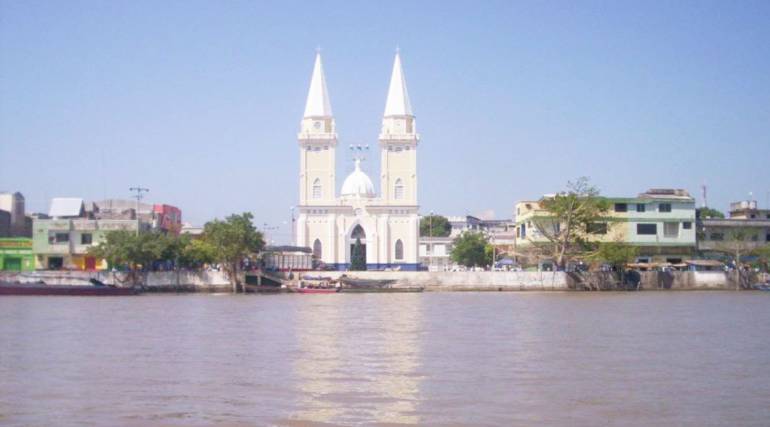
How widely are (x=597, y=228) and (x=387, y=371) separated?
4667 cm

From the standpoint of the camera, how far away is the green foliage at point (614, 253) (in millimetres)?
61406

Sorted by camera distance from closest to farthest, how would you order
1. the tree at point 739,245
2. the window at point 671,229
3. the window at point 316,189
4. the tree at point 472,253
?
the tree at point 739,245 → the window at point 671,229 → the window at point 316,189 → the tree at point 472,253

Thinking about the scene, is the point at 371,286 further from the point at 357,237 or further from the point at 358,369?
the point at 358,369

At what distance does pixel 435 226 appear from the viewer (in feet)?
387

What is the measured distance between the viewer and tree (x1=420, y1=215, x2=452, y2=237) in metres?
117

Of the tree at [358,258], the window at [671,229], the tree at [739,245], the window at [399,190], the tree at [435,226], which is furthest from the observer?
the tree at [435,226]

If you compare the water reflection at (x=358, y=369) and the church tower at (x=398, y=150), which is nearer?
the water reflection at (x=358, y=369)

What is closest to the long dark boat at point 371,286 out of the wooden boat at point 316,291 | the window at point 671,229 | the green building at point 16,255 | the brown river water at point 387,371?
the wooden boat at point 316,291

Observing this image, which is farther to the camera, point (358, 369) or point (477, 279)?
point (477, 279)

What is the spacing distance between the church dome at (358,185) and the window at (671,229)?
1145 inches

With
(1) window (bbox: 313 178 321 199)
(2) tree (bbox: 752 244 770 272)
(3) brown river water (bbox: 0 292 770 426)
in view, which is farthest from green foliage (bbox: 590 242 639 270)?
(1) window (bbox: 313 178 321 199)

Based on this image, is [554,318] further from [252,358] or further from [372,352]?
[252,358]

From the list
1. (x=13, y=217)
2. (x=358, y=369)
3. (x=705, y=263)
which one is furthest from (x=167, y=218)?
(x=358, y=369)

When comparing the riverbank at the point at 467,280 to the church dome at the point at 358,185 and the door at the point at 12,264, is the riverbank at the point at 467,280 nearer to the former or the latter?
the door at the point at 12,264
